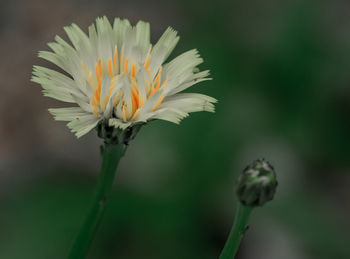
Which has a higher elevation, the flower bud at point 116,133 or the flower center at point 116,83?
the flower center at point 116,83

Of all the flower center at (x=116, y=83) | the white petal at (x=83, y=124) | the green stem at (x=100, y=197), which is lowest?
the green stem at (x=100, y=197)

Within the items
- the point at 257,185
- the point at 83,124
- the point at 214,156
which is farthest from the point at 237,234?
the point at 214,156

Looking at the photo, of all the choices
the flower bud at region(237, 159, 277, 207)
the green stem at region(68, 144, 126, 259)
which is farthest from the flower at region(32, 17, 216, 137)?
the flower bud at region(237, 159, 277, 207)

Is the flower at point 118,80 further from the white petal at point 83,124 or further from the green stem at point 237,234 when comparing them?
the green stem at point 237,234

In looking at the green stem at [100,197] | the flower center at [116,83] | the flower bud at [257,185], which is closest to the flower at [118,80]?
the flower center at [116,83]

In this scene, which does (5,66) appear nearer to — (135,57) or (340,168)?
(340,168)

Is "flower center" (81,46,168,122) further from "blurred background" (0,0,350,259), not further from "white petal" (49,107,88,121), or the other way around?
"blurred background" (0,0,350,259)
